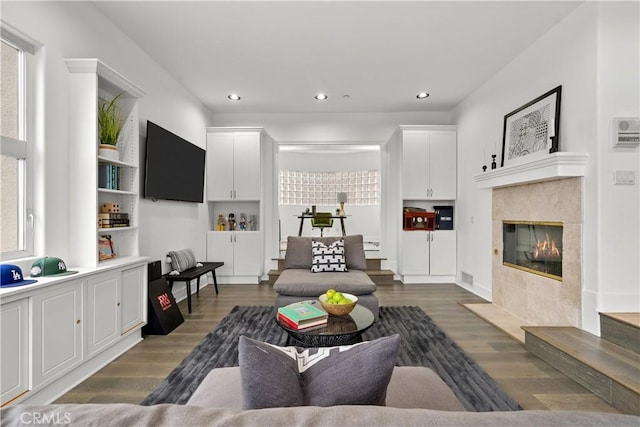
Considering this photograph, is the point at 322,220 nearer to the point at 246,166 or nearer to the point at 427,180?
the point at 246,166

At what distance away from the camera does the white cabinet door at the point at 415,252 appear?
518 cm

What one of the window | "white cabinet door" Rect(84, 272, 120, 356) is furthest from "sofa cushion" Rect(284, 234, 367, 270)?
the window

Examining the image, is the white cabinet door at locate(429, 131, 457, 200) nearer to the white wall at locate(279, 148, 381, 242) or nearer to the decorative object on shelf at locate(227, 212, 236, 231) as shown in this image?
the decorative object on shelf at locate(227, 212, 236, 231)

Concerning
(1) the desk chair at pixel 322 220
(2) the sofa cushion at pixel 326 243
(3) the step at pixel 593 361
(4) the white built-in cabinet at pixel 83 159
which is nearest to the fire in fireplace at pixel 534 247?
(3) the step at pixel 593 361

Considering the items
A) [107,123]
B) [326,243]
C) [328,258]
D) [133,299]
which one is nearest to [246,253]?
[326,243]

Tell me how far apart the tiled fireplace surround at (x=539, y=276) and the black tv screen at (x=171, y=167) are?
414 centimetres

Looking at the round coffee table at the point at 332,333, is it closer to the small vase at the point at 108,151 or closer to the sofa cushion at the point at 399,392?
the sofa cushion at the point at 399,392

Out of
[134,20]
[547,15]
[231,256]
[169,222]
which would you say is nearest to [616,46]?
[547,15]

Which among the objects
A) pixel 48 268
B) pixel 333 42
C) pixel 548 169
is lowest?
pixel 48 268

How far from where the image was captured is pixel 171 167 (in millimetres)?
3887

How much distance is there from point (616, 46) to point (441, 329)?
114 inches

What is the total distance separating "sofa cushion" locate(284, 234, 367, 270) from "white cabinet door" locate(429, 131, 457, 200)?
6.42 feet

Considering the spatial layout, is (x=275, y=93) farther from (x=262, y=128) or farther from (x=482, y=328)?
(x=482, y=328)

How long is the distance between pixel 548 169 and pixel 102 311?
3.92 m
